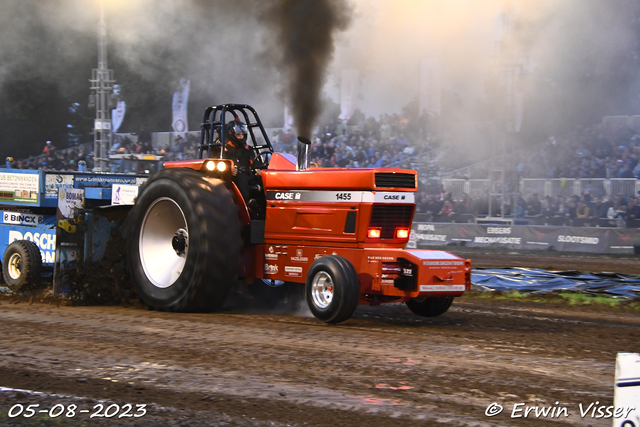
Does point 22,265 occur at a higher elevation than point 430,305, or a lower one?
higher

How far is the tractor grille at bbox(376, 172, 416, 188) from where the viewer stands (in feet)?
22.9

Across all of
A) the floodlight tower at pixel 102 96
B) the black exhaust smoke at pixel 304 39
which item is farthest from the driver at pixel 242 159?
the floodlight tower at pixel 102 96

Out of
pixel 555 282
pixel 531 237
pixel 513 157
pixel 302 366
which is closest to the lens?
pixel 302 366

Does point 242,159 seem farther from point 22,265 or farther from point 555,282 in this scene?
point 555,282

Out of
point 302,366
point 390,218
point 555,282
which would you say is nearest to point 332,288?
point 390,218

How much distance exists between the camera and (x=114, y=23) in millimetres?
23797

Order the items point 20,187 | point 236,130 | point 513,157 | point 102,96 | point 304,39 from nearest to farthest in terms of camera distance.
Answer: point 236,130, point 304,39, point 20,187, point 102,96, point 513,157

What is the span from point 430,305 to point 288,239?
1.65 meters

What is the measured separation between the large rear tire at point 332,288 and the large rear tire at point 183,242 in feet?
3.12

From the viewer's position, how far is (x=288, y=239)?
24.7 feet

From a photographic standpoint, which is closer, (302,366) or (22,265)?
(302,366)

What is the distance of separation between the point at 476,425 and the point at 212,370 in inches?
76.9

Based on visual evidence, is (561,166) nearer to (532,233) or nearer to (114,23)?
(532,233)
